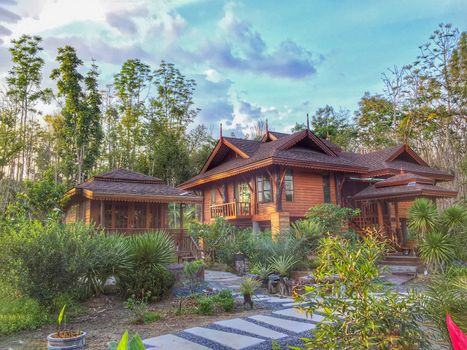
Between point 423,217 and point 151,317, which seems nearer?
point 151,317

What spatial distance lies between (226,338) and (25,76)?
26371 mm

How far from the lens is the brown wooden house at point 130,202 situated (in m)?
14.3

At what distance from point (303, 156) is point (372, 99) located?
61.1 feet

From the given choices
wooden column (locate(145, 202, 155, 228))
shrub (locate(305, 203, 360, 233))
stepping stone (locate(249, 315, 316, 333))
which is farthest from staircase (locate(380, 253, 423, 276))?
wooden column (locate(145, 202, 155, 228))

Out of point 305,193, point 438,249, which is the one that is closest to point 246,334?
point 438,249

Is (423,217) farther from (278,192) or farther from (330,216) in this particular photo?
(278,192)

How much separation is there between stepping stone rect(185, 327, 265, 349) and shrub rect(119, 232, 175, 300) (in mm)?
2689

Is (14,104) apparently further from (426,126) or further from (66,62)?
(426,126)

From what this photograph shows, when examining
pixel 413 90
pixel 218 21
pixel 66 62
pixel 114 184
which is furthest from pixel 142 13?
pixel 413 90

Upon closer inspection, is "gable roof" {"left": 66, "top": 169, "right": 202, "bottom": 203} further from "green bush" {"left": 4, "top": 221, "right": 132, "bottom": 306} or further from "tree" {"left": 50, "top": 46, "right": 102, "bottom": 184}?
"tree" {"left": 50, "top": 46, "right": 102, "bottom": 184}

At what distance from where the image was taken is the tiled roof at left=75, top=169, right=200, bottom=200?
14396 mm

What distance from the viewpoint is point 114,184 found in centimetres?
1598

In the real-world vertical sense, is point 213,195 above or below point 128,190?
above

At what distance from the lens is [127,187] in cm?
1555
